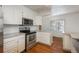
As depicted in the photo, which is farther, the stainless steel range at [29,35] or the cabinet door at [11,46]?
the stainless steel range at [29,35]

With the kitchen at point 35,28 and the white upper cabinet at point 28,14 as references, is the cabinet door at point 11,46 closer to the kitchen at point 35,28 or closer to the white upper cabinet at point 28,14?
the kitchen at point 35,28

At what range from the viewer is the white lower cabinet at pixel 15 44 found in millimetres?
1064

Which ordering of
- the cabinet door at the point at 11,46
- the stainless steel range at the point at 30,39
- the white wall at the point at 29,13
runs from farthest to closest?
the stainless steel range at the point at 30,39, the white wall at the point at 29,13, the cabinet door at the point at 11,46

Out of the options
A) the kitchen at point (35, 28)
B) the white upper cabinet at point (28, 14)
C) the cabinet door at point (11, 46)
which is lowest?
the cabinet door at point (11, 46)

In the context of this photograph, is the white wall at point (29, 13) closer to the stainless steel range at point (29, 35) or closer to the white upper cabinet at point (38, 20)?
the white upper cabinet at point (38, 20)

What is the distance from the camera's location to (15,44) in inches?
46.0

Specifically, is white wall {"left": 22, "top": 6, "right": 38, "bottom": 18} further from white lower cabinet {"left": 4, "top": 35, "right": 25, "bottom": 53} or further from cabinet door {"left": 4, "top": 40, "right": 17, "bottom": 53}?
cabinet door {"left": 4, "top": 40, "right": 17, "bottom": 53}

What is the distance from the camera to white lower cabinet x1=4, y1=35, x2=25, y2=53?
41.9 inches

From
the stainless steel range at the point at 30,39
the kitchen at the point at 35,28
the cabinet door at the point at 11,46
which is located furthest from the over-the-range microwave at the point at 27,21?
the cabinet door at the point at 11,46

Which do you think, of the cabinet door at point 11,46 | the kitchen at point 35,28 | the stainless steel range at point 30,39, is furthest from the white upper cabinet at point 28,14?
the cabinet door at point 11,46

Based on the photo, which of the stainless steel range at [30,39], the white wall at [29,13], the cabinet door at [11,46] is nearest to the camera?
the cabinet door at [11,46]

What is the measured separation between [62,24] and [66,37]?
0.78 feet

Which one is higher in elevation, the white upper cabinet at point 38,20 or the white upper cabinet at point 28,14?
the white upper cabinet at point 28,14
